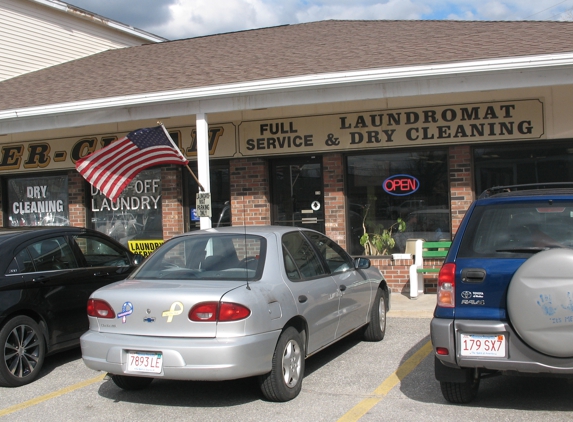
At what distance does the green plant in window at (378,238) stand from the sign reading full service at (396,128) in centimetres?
136

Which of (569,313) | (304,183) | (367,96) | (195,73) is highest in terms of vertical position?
(195,73)

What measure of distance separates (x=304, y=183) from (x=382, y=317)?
189 inches

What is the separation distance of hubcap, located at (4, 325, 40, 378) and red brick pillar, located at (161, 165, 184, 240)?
6.31 meters

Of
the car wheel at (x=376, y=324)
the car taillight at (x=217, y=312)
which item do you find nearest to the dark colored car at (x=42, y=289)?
the car taillight at (x=217, y=312)

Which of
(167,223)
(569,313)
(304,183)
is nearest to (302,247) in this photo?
(569,313)

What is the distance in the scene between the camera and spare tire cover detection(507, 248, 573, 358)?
14.2 feet

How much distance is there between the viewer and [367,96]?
9.63m

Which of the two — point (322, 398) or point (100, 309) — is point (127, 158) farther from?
point (322, 398)

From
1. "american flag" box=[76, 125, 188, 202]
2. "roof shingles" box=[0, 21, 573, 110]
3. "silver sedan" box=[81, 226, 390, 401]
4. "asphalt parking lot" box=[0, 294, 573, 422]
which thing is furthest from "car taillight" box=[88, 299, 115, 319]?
Answer: "roof shingles" box=[0, 21, 573, 110]

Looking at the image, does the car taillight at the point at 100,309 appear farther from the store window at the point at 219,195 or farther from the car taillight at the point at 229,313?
the store window at the point at 219,195

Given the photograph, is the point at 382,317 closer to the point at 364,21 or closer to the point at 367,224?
the point at 367,224

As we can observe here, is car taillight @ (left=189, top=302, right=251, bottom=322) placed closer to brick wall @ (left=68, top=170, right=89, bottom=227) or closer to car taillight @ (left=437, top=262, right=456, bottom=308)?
car taillight @ (left=437, top=262, right=456, bottom=308)

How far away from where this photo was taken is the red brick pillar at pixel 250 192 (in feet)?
39.9

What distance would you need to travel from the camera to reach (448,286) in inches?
188
